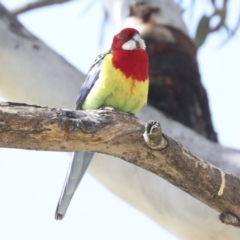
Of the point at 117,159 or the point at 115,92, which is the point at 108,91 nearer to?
the point at 115,92

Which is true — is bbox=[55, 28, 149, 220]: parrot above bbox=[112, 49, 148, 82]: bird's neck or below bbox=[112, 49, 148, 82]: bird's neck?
below

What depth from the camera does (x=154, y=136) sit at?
1611 mm

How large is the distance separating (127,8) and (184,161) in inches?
66.3

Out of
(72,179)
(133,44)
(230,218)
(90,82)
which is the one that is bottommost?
(72,179)

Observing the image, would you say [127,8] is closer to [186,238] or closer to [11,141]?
[186,238]

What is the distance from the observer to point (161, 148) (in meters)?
1.68

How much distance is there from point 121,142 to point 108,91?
1.38 ft

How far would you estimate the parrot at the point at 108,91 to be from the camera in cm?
208

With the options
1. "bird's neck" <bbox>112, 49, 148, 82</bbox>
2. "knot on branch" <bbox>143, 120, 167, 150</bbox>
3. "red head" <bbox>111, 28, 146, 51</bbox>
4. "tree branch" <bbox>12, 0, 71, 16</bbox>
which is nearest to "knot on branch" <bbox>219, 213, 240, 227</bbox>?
"knot on branch" <bbox>143, 120, 167, 150</bbox>

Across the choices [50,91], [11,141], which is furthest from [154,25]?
[11,141]

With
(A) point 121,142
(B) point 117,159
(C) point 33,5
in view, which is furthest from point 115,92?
(C) point 33,5

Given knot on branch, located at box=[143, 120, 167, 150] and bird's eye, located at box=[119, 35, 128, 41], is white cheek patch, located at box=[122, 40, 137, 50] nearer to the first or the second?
bird's eye, located at box=[119, 35, 128, 41]

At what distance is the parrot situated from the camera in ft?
6.83

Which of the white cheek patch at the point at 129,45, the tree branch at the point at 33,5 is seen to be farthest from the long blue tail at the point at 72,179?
the tree branch at the point at 33,5
